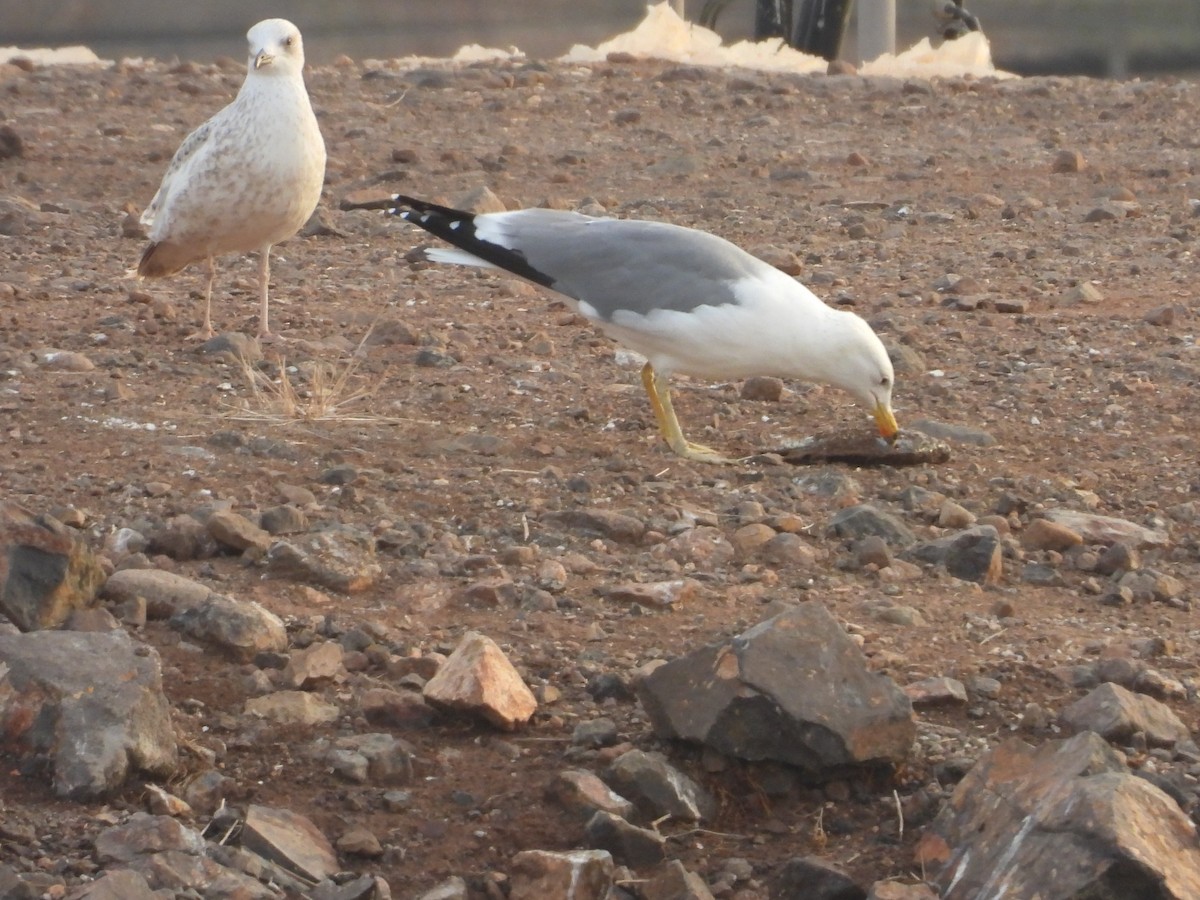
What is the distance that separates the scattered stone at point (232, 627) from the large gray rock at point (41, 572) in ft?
0.59

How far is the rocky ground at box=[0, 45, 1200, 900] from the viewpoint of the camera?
118 inches

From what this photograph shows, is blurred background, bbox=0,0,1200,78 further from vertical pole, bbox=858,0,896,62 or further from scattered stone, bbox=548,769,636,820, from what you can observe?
scattered stone, bbox=548,769,636,820

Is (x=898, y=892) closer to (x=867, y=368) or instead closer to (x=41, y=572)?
(x=41, y=572)

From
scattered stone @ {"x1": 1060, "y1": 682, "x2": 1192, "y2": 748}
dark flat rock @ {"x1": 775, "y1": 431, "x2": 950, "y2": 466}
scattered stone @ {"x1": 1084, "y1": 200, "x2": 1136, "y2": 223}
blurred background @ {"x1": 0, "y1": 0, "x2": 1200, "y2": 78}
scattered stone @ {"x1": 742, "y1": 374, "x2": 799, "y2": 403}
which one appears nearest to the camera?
scattered stone @ {"x1": 1060, "y1": 682, "x2": 1192, "y2": 748}

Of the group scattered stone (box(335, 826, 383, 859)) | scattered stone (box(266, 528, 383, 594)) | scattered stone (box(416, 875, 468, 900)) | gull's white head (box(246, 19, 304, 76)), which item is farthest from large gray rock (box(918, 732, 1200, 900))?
gull's white head (box(246, 19, 304, 76))

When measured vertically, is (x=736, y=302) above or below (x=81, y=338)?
above

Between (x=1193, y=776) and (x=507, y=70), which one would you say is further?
(x=507, y=70)

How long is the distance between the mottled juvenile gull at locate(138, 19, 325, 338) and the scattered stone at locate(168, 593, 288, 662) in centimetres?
239

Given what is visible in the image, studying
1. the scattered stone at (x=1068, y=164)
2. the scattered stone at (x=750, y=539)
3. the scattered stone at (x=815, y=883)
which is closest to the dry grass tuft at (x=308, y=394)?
the scattered stone at (x=750, y=539)

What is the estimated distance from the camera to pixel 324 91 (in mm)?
10938

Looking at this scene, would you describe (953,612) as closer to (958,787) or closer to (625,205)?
(958,787)

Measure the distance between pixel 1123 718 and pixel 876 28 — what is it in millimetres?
10779

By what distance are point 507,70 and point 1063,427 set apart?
7.38 meters

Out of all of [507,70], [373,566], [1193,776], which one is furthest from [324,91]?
[1193,776]
